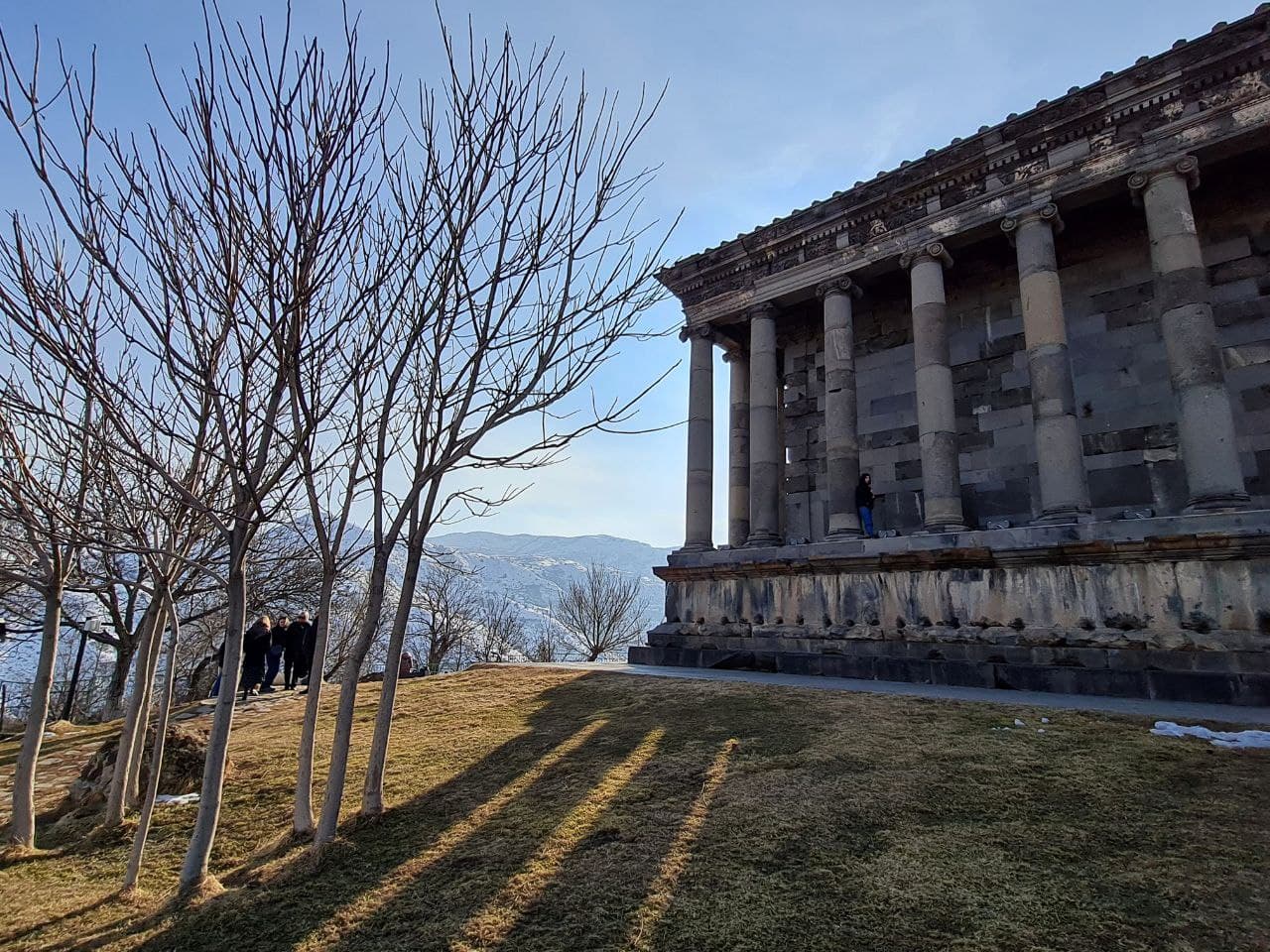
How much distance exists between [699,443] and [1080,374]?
804cm

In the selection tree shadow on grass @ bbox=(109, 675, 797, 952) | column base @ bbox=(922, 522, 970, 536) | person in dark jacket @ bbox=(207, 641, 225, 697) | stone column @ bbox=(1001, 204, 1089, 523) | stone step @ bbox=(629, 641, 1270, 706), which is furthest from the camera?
column base @ bbox=(922, 522, 970, 536)

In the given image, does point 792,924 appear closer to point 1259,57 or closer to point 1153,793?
point 1153,793

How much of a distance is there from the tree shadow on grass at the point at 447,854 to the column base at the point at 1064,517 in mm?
7718

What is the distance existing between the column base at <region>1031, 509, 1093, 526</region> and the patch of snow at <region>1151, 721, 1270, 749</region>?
509 centimetres

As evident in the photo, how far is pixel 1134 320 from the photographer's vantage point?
529 inches

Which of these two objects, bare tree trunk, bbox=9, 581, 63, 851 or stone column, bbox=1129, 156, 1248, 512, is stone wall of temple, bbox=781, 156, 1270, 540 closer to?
stone column, bbox=1129, 156, 1248, 512

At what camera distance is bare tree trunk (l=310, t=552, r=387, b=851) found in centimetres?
465

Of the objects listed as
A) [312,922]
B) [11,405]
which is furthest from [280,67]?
[312,922]

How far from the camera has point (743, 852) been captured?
4.20 metres

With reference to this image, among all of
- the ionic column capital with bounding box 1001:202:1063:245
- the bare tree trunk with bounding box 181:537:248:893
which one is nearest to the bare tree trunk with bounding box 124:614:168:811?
the bare tree trunk with bounding box 181:537:248:893

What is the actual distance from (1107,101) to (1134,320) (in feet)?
13.5

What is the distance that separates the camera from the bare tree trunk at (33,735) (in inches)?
215

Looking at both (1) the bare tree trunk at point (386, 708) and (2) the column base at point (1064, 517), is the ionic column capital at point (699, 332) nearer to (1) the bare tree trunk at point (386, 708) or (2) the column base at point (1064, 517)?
(2) the column base at point (1064, 517)

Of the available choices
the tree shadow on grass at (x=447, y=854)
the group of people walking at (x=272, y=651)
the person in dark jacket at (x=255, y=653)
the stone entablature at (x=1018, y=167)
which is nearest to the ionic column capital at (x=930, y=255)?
the stone entablature at (x=1018, y=167)
